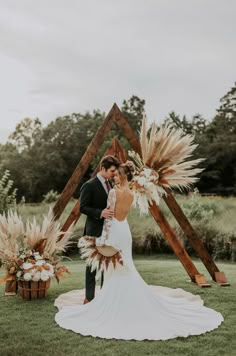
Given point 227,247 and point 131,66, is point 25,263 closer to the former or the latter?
point 227,247

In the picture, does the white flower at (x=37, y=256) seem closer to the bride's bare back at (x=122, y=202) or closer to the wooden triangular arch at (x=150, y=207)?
the wooden triangular arch at (x=150, y=207)

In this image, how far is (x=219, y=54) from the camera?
11.1 meters

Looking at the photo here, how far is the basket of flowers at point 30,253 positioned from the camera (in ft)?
19.8

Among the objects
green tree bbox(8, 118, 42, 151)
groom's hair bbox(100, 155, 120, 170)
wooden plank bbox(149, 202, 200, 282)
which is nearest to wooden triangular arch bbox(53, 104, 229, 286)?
wooden plank bbox(149, 202, 200, 282)

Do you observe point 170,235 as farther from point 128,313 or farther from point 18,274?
point 128,313

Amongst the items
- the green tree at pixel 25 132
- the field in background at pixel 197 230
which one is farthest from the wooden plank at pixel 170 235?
the green tree at pixel 25 132

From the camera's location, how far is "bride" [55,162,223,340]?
462 cm

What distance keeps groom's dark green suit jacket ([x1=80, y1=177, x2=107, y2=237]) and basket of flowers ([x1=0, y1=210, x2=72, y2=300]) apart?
74 centimetres

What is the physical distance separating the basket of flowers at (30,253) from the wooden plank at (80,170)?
8.9 inches

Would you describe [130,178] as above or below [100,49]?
below

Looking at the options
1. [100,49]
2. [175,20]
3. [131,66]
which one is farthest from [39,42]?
[131,66]

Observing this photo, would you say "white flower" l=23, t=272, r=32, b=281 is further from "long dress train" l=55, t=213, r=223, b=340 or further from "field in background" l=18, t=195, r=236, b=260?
"field in background" l=18, t=195, r=236, b=260

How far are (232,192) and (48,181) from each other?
31.6 feet

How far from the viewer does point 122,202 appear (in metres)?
5.12
